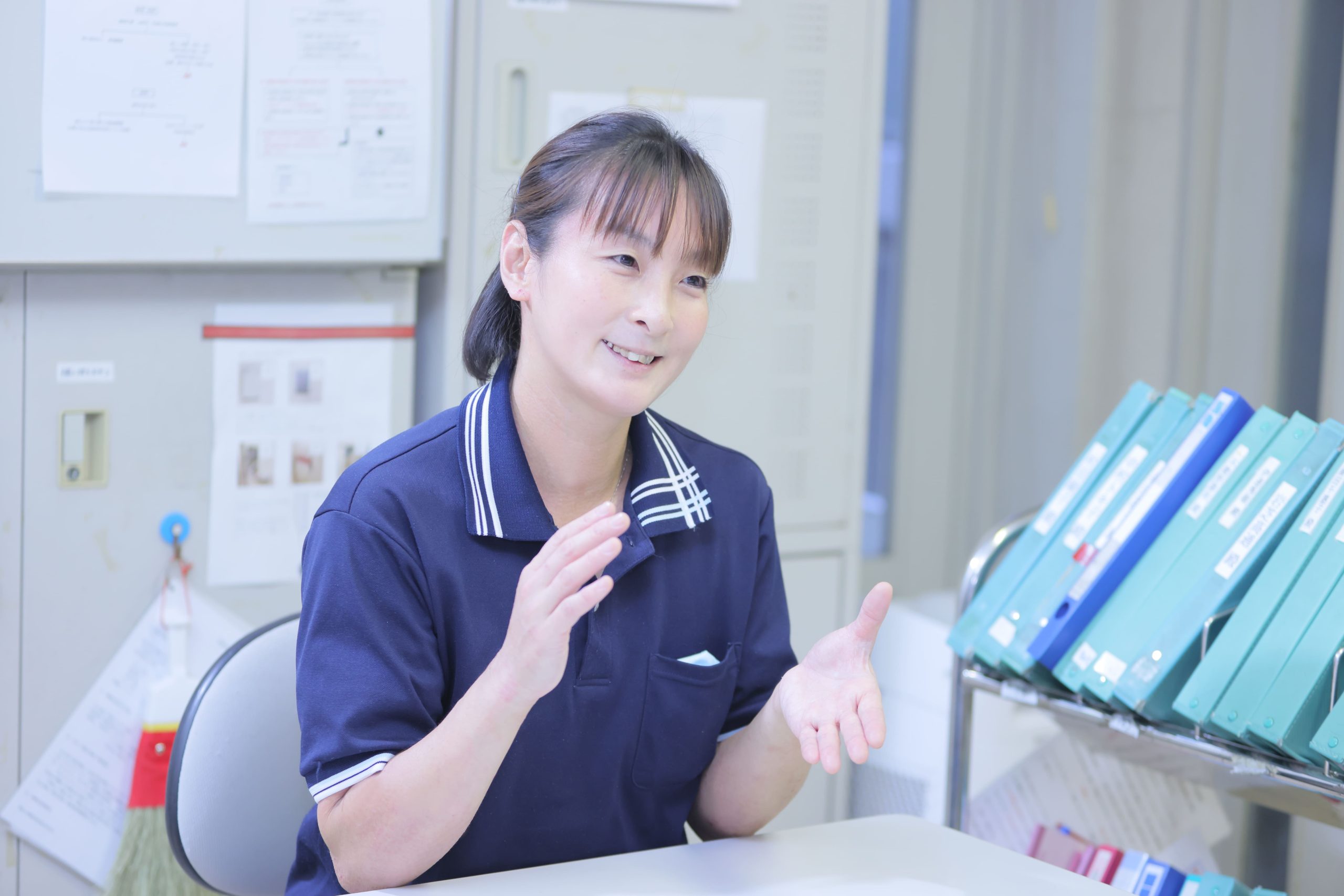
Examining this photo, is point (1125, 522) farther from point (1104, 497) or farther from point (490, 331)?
point (490, 331)

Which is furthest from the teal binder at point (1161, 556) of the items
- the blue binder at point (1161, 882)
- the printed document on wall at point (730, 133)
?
the printed document on wall at point (730, 133)

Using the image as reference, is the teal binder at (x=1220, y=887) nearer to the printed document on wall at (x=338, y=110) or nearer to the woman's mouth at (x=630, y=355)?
the woman's mouth at (x=630, y=355)

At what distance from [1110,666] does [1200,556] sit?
152mm

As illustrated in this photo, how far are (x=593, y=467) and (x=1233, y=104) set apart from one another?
1.69 m

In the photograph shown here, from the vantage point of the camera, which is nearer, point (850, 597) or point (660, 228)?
point (660, 228)

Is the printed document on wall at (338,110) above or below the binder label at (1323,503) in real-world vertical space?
above

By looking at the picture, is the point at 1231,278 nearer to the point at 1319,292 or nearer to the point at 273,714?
the point at 1319,292

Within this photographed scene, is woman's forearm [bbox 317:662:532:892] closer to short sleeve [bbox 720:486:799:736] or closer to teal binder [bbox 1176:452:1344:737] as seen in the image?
short sleeve [bbox 720:486:799:736]

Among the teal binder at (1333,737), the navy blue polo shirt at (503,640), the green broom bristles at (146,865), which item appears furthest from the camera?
the green broom bristles at (146,865)

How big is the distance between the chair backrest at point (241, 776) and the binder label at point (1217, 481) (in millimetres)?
960

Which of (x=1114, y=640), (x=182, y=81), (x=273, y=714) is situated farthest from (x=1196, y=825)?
(x=182, y=81)

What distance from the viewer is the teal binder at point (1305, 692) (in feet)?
4.01

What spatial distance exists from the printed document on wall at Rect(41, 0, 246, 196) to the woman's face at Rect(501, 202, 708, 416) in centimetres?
77

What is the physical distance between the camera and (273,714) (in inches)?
50.4
